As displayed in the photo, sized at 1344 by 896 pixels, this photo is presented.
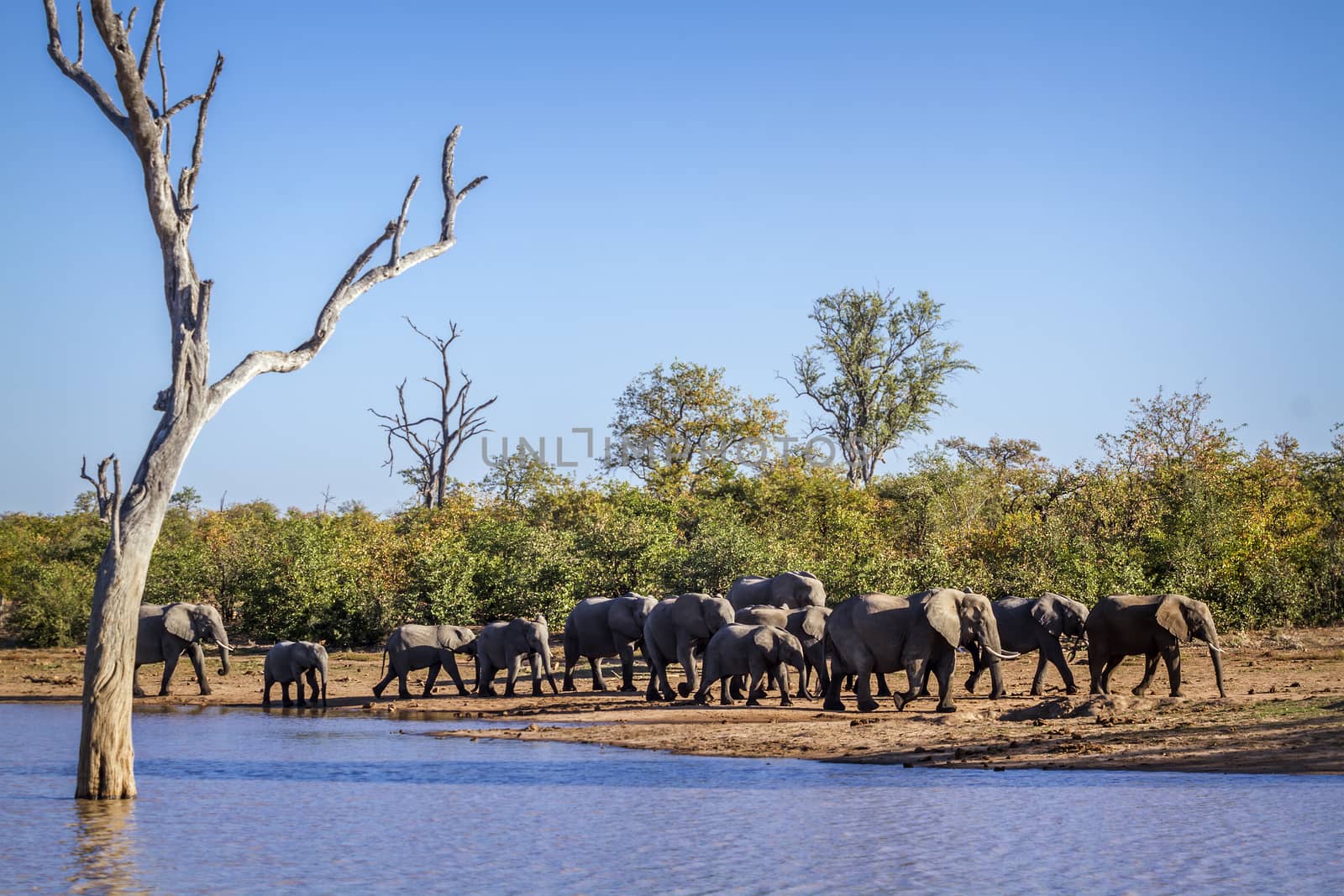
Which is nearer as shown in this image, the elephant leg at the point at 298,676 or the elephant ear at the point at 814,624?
the elephant ear at the point at 814,624

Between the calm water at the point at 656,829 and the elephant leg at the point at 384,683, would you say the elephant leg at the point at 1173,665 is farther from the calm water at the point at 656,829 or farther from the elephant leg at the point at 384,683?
the elephant leg at the point at 384,683

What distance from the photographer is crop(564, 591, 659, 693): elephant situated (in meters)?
27.2

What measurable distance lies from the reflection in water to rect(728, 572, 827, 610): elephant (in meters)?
16.4

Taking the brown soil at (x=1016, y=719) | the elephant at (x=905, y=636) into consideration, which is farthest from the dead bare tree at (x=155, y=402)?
the elephant at (x=905, y=636)

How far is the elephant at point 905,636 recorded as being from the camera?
21250 mm

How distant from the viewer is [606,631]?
27.7m

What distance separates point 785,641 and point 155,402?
479 inches

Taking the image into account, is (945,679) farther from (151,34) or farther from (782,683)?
(151,34)

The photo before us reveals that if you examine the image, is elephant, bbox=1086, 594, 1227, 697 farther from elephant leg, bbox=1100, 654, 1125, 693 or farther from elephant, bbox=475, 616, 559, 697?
elephant, bbox=475, 616, 559, 697

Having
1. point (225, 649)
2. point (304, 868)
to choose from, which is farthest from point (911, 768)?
point (225, 649)

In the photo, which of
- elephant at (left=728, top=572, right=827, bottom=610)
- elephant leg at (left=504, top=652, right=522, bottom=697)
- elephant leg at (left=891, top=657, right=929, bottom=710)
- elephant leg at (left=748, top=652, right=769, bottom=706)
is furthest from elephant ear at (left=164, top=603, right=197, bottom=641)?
elephant leg at (left=891, top=657, right=929, bottom=710)

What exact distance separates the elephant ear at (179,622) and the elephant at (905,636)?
44.6 ft

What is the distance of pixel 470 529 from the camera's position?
4003 centimetres

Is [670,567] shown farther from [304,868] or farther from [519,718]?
[304,868]
